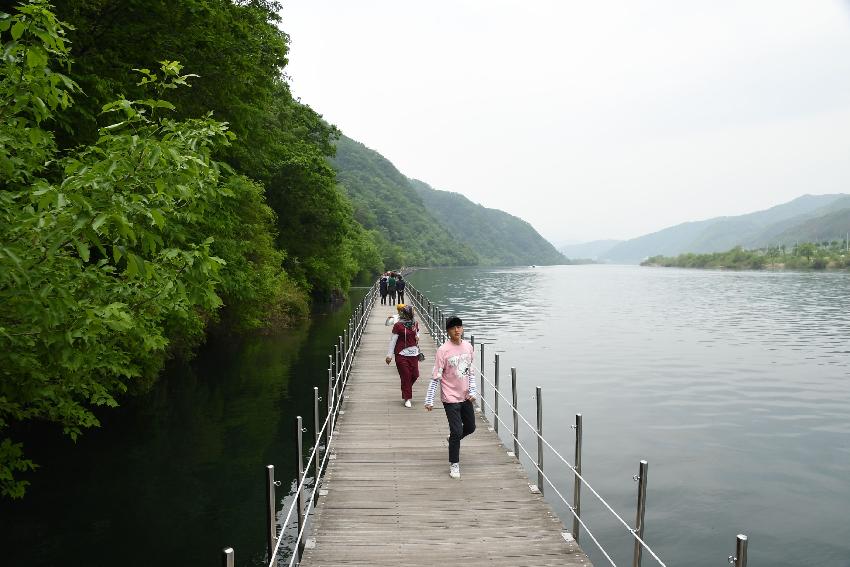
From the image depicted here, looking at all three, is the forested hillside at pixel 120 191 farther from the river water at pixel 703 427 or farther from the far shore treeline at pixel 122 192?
the river water at pixel 703 427

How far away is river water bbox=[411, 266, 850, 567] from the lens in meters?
11.7

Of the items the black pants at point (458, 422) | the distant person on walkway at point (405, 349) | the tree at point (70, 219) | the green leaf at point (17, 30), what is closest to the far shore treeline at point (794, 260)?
the distant person on walkway at point (405, 349)

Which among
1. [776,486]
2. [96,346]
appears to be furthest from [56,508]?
[776,486]

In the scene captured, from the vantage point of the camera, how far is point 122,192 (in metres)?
5.48

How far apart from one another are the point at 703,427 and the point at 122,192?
17.9 m

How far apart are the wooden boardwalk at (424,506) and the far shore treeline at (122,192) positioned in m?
3.18

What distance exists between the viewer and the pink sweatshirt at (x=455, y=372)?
859 centimetres

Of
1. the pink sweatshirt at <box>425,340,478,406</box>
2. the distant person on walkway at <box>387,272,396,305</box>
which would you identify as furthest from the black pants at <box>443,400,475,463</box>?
the distant person on walkway at <box>387,272,396,305</box>

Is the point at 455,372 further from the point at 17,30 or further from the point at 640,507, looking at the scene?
the point at 17,30

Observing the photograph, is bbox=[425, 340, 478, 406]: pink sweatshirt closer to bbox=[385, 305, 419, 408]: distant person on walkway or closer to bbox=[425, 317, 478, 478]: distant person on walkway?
bbox=[425, 317, 478, 478]: distant person on walkway

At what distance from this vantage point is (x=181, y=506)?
12.0 meters

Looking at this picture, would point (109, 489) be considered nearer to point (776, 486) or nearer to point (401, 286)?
point (776, 486)

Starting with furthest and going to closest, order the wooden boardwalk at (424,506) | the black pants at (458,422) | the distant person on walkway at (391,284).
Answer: the distant person on walkway at (391,284)
the black pants at (458,422)
the wooden boardwalk at (424,506)

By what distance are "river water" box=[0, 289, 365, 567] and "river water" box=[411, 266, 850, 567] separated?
6603mm
